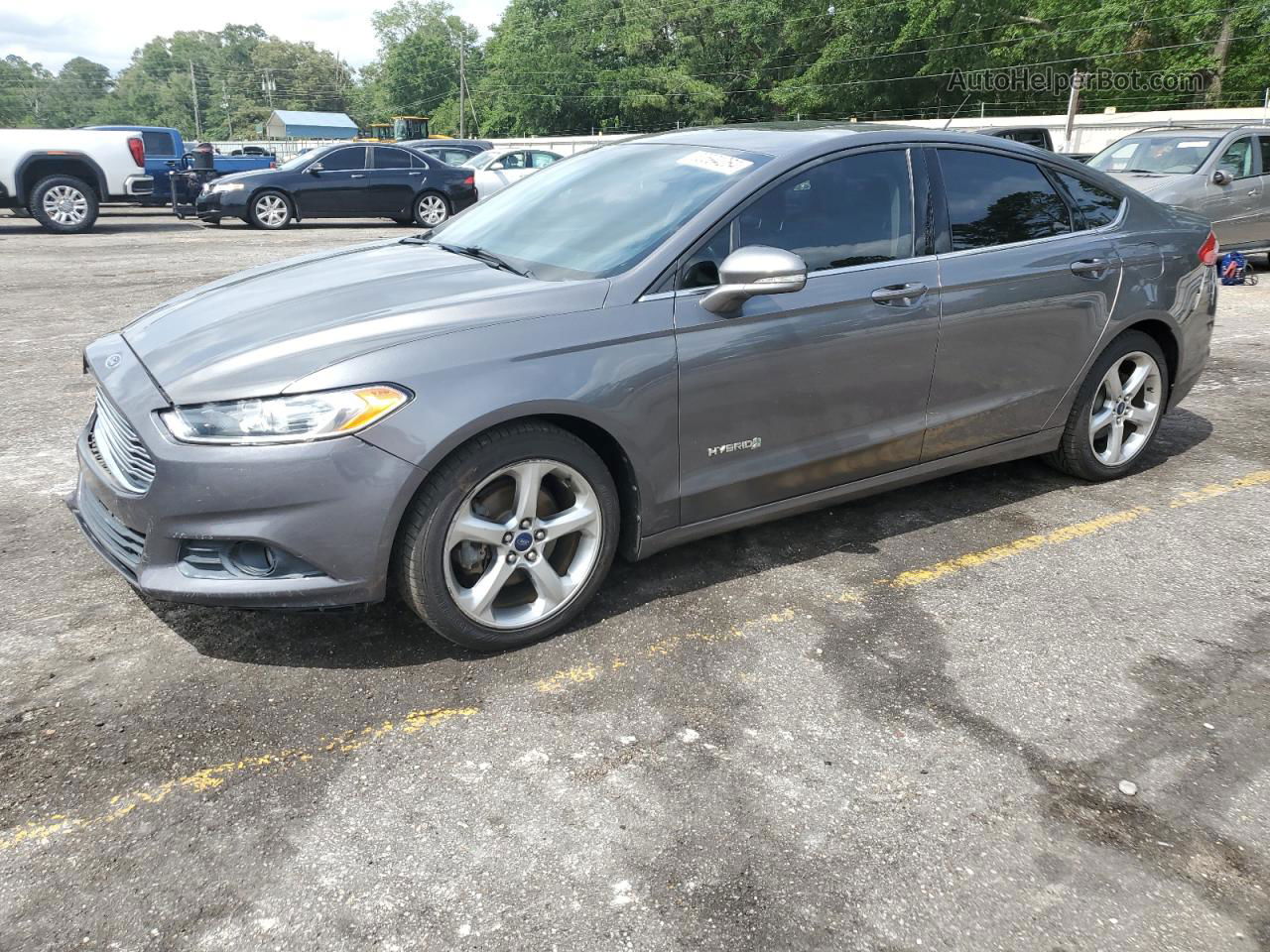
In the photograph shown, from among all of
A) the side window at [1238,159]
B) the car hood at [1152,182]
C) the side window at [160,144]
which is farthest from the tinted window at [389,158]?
the side window at [1238,159]

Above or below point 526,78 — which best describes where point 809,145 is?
below

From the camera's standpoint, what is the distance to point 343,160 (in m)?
17.5

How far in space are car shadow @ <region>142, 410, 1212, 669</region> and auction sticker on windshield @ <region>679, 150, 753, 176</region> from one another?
1465mm

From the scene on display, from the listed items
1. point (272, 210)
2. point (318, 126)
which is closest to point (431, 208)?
point (272, 210)

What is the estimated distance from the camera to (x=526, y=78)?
72.3 meters

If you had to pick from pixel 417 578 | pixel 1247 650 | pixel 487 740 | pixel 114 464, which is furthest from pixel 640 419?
pixel 1247 650

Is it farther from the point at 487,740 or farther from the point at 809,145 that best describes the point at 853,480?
the point at 487,740

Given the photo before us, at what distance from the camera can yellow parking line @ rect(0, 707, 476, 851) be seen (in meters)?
2.44

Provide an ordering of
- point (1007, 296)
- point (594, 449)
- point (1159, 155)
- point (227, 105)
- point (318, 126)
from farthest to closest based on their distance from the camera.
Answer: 1. point (227, 105)
2. point (318, 126)
3. point (1159, 155)
4. point (1007, 296)
5. point (594, 449)

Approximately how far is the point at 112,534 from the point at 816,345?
2423 mm

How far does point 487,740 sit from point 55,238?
15.5m

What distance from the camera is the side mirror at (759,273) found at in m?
3.29

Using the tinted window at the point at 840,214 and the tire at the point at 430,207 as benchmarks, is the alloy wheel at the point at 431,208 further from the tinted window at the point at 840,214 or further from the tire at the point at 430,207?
the tinted window at the point at 840,214

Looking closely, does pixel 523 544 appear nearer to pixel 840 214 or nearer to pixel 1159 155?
pixel 840 214
